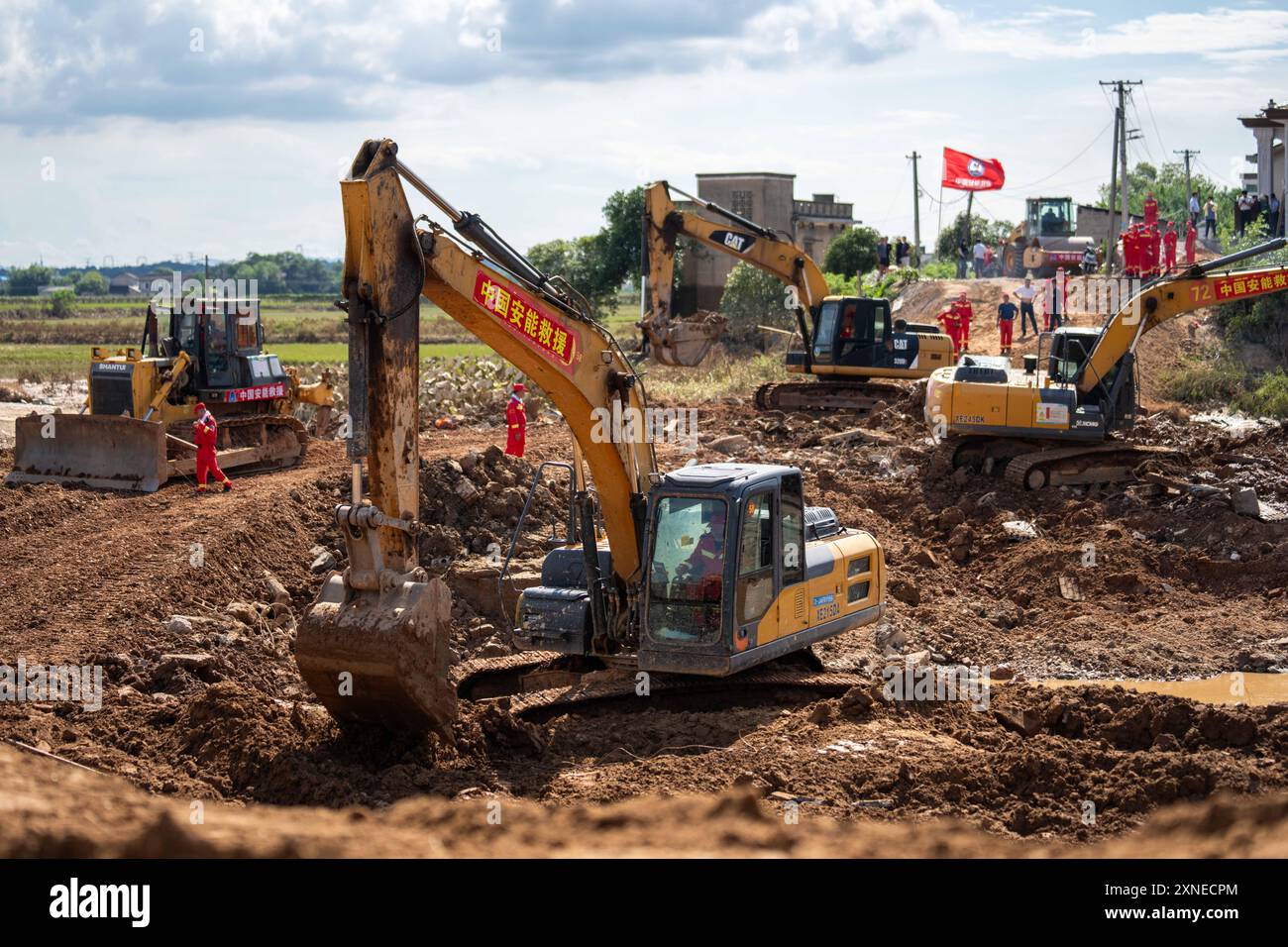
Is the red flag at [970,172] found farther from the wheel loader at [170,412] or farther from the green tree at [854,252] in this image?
the wheel loader at [170,412]

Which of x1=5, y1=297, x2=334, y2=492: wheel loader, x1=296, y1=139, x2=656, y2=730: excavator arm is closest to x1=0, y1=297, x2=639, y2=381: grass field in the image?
x1=5, y1=297, x2=334, y2=492: wheel loader

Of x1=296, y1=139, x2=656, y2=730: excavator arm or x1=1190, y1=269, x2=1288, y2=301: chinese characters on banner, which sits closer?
x1=296, y1=139, x2=656, y2=730: excavator arm

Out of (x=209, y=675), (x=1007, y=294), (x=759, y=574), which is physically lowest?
(x=209, y=675)

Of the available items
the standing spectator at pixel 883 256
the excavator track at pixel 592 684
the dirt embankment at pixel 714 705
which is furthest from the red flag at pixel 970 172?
the excavator track at pixel 592 684

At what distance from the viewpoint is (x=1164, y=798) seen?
8625 millimetres

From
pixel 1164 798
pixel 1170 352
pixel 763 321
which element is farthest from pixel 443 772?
pixel 763 321

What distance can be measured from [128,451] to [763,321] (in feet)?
90.9

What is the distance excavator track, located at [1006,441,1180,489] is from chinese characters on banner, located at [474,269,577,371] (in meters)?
11.7

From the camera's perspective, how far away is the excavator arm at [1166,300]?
20.5 meters

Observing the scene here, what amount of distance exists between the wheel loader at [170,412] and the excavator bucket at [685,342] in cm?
931

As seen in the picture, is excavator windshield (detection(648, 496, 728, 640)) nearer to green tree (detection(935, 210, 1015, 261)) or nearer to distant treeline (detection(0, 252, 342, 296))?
green tree (detection(935, 210, 1015, 261))

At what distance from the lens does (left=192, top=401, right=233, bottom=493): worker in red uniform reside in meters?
19.7

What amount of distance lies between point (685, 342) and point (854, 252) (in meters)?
38.1
